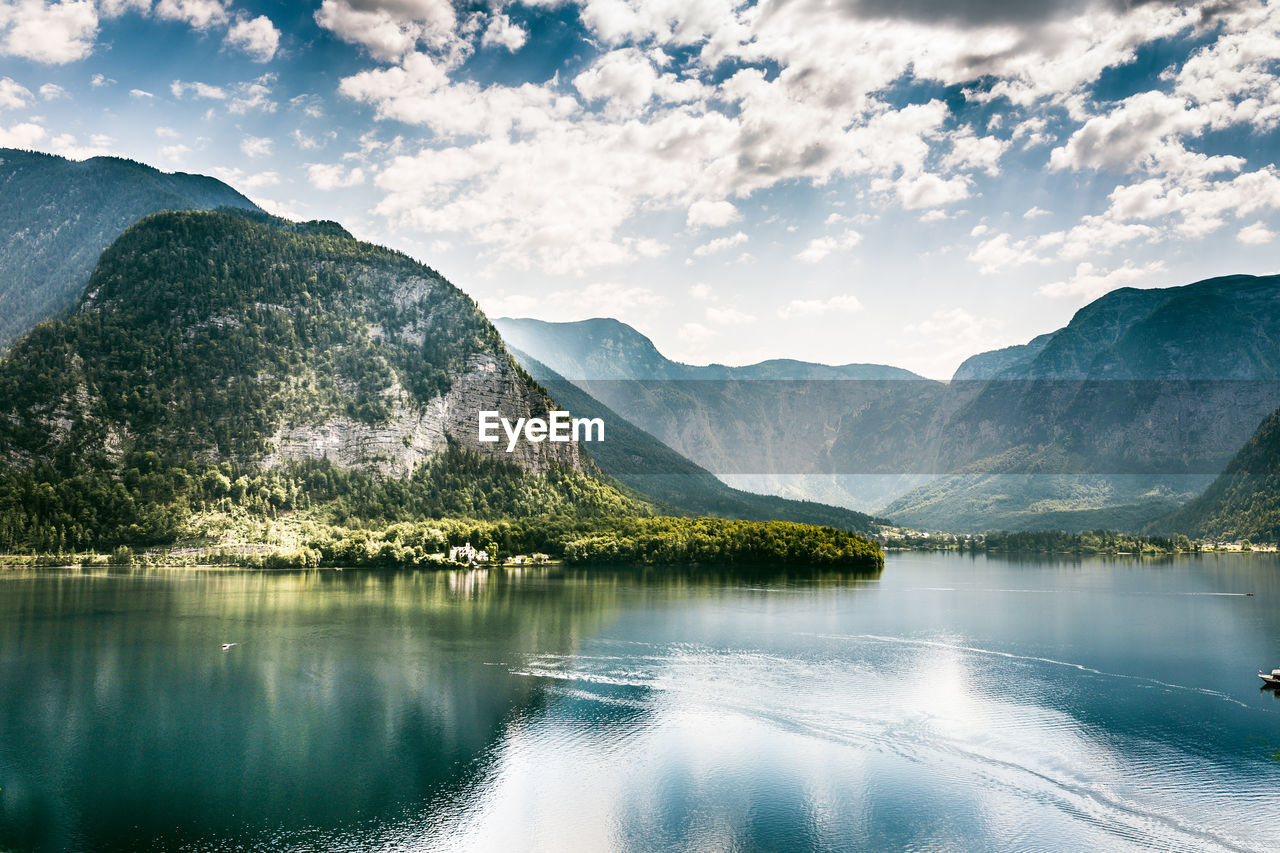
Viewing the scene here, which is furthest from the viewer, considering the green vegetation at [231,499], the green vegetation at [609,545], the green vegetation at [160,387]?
the green vegetation at [160,387]

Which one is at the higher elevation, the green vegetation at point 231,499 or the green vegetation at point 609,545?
the green vegetation at point 231,499

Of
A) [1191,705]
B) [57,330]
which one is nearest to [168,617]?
[1191,705]

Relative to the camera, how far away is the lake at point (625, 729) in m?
34.9

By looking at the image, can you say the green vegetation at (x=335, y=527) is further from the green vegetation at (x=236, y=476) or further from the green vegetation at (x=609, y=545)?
the green vegetation at (x=236, y=476)

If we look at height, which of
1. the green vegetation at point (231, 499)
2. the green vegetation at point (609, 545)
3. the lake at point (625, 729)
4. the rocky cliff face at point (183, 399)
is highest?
the rocky cliff face at point (183, 399)

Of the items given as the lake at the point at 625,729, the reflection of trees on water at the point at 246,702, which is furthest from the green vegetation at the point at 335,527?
the lake at the point at 625,729

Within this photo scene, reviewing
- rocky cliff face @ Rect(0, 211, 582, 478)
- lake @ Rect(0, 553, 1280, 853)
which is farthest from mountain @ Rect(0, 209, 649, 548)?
lake @ Rect(0, 553, 1280, 853)

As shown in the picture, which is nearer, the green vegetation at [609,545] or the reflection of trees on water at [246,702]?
the reflection of trees on water at [246,702]

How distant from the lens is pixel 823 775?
4131 centimetres

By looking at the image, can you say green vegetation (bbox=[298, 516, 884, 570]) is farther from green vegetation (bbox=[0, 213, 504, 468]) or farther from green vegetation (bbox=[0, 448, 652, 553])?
green vegetation (bbox=[0, 213, 504, 468])

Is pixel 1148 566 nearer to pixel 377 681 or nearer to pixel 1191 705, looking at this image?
pixel 1191 705

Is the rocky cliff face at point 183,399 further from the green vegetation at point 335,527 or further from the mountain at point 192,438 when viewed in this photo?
the green vegetation at point 335,527

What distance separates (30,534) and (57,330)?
62.3 meters

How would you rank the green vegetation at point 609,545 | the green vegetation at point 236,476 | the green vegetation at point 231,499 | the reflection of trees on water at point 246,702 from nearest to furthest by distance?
the reflection of trees on water at point 246,702, the green vegetation at point 231,499, the green vegetation at point 236,476, the green vegetation at point 609,545
